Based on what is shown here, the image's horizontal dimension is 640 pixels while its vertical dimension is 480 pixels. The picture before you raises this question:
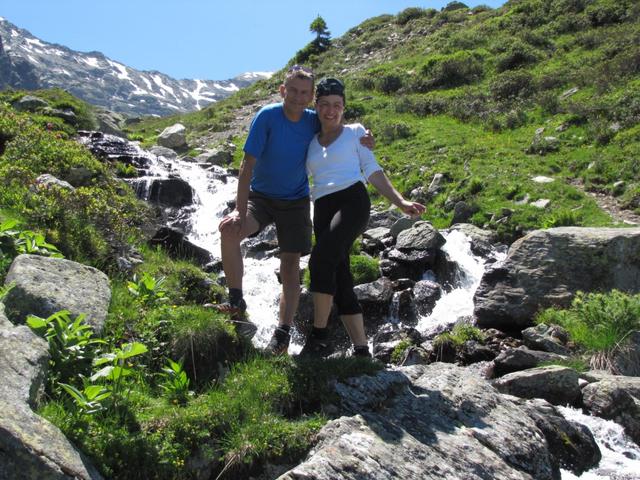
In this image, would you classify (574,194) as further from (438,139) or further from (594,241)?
(438,139)

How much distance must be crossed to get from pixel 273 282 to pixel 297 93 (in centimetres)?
865

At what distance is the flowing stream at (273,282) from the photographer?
22.4ft

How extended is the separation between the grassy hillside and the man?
1106 centimetres

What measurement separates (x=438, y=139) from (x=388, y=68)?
56.2ft

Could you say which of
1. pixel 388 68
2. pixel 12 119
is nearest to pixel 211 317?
pixel 12 119

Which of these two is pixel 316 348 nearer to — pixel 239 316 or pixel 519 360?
pixel 239 316

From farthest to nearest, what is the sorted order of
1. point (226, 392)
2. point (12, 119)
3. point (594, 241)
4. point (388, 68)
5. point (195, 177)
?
point (388, 68), point (195, 177), point (12, 119), point (594, 241), point (226, 392)

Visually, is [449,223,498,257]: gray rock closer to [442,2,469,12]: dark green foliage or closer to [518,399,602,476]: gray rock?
[518,399,602,476]: gray rock

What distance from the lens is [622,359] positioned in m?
9.11

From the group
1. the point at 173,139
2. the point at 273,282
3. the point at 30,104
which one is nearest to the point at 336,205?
the point at 273,282

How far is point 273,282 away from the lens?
1412 cm

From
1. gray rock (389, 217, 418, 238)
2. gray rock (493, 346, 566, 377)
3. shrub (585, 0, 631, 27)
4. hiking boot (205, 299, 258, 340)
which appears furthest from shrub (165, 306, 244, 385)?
shrub (585, 0, 631, 27)

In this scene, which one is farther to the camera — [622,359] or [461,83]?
[461,83]

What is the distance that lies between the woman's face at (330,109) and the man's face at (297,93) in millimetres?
154
